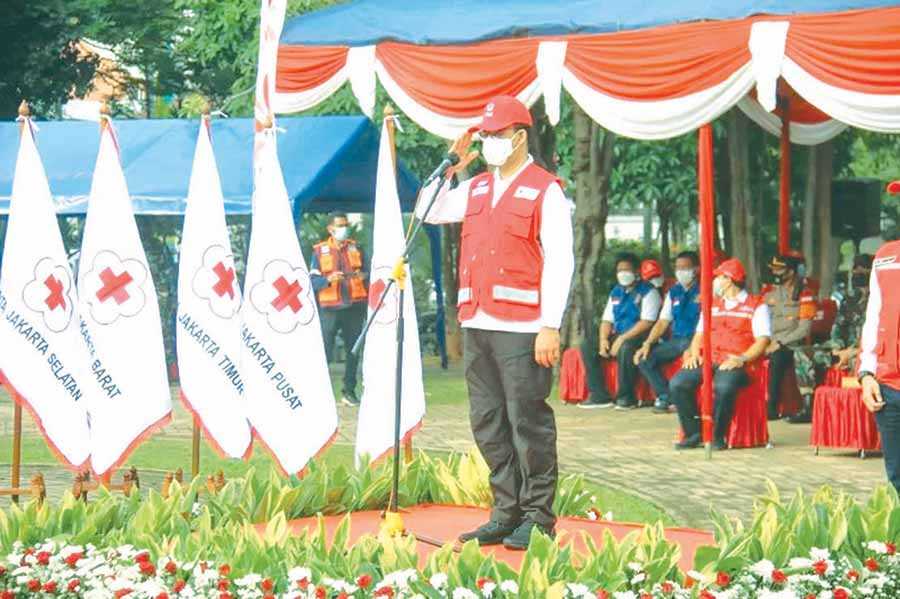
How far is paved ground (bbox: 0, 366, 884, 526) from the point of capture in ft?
42.2

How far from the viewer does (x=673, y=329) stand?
18.2 m

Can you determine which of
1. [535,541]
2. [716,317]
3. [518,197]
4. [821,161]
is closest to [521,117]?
[518,197]

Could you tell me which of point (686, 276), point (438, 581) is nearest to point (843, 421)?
point (686, 276)

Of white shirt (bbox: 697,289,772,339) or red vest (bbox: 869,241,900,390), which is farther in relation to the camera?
white shirt (bbox: 697,289,772,339)

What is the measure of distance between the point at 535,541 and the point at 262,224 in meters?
3.78

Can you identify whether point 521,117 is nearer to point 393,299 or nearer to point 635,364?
point 393,299

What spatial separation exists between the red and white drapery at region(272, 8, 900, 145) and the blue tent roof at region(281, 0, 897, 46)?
78mm

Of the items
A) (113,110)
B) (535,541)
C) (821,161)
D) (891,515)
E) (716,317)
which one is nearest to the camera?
(535,541)

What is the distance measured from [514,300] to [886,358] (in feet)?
5.32

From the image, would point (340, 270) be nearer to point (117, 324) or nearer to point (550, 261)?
point (117, 324)

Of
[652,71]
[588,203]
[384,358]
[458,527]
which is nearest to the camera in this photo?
[458,527]

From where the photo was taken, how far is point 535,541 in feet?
25.4

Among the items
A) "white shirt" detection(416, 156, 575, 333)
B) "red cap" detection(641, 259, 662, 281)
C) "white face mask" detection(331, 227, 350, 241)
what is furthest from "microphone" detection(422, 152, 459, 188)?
"white face mask" detection(331, 227, 350, 241)

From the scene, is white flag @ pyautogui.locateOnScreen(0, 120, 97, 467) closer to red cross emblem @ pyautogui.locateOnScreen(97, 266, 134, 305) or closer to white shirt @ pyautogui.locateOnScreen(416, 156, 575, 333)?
red cross emblem @ pyautogui.locateOnScreen(97, 266, 134, 305)
